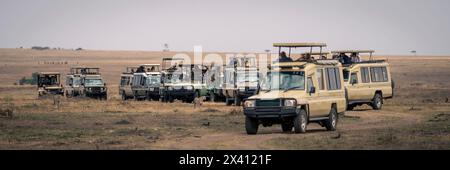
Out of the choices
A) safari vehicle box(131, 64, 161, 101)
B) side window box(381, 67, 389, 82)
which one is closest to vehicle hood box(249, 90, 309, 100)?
side window box(381, 67, 389, 82)

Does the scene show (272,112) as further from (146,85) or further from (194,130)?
(146,85)

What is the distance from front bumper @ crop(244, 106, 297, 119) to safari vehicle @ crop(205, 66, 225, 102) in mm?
22263

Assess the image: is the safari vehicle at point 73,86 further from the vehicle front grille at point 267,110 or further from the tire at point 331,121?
the vehicle front grille at point 267,110

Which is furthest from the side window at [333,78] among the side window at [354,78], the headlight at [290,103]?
the side window at [354,78]

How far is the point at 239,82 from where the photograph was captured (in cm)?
4666

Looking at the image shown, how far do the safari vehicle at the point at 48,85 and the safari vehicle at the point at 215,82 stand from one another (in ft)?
42.8

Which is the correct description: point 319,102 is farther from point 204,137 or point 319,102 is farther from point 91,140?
point 91,140

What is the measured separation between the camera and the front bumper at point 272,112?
26.6 meters

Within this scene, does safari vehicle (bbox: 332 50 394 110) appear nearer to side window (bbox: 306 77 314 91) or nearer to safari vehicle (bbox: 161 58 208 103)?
safari vehicle (bbox: 161 58 208 103)

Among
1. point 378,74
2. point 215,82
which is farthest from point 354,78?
point 215,82

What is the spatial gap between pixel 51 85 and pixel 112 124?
31.0m

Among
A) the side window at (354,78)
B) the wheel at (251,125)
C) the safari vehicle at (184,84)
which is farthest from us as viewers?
the safari vehicle at (184,84)

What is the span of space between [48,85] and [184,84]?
14.0m

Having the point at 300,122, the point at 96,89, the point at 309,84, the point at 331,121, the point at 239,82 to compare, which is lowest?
the point at 96,89
